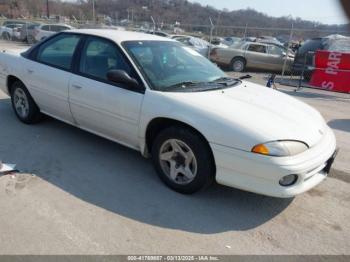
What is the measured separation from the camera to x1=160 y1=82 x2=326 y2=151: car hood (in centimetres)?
292

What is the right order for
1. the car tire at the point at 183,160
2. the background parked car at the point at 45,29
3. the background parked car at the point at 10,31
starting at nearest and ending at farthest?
the car tire at the point at 183,160, the background parked car at the point at 45,29, the background parked car at the point at 10,31

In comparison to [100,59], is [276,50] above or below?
below

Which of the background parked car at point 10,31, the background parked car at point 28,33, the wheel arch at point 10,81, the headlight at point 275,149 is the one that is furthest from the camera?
the background parked car at point 10,31

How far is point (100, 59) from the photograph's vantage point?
13.3 feet

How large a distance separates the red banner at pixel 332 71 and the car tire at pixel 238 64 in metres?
4.72

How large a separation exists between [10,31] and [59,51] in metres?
22.9

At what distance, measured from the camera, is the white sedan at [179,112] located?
2.93 m

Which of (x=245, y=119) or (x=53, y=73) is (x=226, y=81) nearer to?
(x=245, y=119)

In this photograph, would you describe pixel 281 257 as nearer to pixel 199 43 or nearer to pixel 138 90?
pixel 138 90

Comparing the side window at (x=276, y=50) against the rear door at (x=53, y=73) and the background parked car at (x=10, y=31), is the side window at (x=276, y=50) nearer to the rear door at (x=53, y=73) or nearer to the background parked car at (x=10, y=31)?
the rear door at (x=53, y=73)

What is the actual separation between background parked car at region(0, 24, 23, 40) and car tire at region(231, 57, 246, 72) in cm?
1683

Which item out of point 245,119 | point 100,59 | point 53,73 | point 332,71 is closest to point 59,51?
point 53,73

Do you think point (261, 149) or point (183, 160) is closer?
point (261, 149)

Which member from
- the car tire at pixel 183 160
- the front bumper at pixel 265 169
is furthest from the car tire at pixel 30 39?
the front bumper at pixel 265 169
